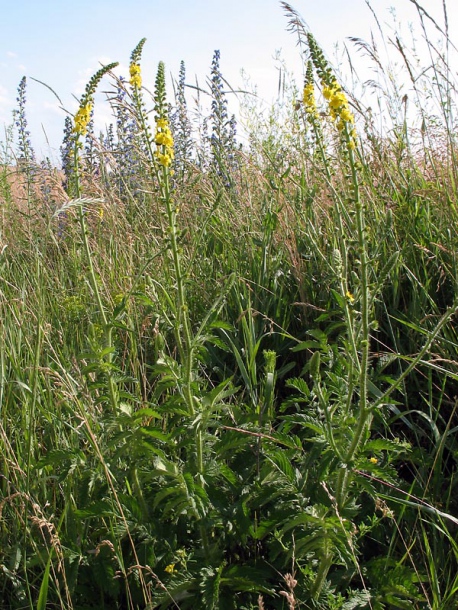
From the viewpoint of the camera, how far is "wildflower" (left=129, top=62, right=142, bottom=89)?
6.56ft

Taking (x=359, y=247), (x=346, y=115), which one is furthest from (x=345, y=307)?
(x=346, y=115)

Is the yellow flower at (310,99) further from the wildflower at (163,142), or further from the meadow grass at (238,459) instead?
the wildflower at (163,142)

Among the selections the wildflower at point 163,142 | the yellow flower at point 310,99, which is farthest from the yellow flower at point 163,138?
the yellow flower at point 310,99

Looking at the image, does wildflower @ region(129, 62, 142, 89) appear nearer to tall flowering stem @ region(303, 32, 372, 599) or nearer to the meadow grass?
the meadow grass

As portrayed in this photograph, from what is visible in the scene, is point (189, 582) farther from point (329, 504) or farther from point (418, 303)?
point (418, 303)

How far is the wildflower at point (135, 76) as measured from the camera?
1999mm

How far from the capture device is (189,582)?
5.34 feet

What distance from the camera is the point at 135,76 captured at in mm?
2002

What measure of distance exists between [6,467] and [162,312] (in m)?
0.70

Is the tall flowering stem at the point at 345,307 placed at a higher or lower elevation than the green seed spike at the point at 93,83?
lower

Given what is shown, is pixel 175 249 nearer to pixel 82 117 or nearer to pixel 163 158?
pixel 163 158

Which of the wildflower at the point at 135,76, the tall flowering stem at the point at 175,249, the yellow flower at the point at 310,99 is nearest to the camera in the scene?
the tall flowering stem at the point at 175,249

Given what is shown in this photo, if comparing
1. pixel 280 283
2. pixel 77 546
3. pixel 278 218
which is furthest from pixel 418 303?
pixel 77 546

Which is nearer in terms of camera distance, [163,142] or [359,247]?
[359,247]
